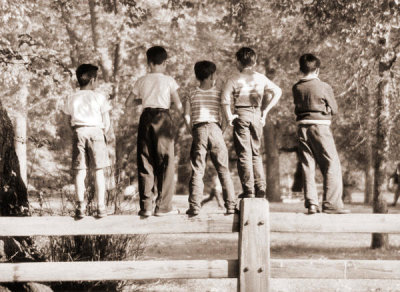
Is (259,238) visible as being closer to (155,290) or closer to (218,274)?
(218,274)

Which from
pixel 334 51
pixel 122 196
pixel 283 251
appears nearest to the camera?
pixel 122 196

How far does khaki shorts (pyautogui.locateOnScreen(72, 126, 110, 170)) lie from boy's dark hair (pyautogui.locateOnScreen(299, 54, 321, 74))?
244 centimetres

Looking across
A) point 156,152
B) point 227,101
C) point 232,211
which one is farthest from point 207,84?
point 232,211

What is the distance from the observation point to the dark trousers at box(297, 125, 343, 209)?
680 centimetres

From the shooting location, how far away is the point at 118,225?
6309 millimetres

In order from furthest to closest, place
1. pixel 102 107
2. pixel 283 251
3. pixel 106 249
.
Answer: pixel 283 251, pixel 106 249, pixel 102 107

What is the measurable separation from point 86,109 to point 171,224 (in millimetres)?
1604

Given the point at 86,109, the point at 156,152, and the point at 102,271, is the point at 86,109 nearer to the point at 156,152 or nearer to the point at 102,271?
the point at 156,152

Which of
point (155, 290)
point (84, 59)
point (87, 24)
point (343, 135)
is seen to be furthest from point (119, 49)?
point (155, 290)

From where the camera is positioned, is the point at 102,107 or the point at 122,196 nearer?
the point at 102,107

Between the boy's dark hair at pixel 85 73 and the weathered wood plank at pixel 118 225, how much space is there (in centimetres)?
160

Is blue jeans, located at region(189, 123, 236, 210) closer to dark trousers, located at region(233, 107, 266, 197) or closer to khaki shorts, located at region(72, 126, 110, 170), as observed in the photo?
dark trousers, located at region(233, 107, 266, 197)

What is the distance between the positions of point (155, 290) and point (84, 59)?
1294 cm

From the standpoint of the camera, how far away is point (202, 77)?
6.91 meters
